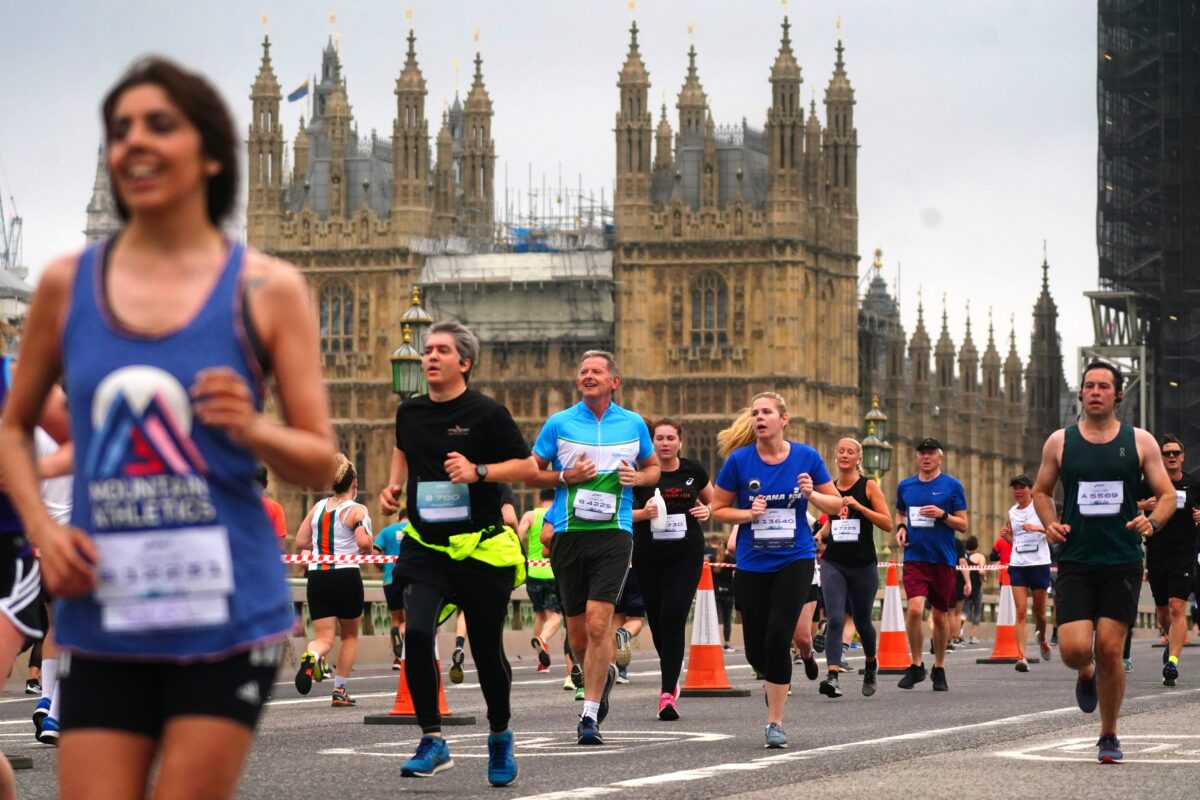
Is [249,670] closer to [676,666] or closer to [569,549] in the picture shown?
[569,549]

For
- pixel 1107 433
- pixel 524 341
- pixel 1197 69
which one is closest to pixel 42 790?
pixel 1107 433

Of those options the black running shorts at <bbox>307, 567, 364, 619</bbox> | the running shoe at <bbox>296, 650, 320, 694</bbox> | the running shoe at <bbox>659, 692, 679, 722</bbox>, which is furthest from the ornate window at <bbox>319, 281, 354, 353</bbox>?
the running shoe at <bbox>659, 692, 679, 722</bbox>

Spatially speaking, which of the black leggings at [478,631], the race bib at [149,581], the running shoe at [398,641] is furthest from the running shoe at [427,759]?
the running shoe at [398,641]

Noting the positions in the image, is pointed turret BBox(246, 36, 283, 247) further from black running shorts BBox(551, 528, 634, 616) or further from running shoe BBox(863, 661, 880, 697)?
black running shorts BBox(551, 528, 634, 616)

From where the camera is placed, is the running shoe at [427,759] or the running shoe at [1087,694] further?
the running shoe at [1087,694]

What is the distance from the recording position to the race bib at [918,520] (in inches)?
622

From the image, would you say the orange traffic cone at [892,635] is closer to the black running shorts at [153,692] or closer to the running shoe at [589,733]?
the running shoe at [589,733]

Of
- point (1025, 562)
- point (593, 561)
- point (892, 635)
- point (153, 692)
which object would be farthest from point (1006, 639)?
point (153, 692)

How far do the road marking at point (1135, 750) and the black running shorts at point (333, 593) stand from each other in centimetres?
491

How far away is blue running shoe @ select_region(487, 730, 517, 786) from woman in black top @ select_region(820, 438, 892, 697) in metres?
6.81

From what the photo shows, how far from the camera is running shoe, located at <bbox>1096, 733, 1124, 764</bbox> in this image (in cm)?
927

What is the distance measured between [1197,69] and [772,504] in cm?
4582

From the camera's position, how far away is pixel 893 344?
88.9 meters

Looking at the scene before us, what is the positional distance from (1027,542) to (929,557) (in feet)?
17.7
